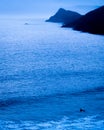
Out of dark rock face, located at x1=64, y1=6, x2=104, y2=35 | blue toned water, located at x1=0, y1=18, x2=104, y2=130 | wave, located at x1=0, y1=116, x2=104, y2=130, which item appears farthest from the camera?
dark rock face, located at x1=64, y1=6, x2=104, y2=35

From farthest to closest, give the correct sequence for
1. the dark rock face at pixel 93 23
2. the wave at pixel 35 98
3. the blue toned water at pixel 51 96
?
the dark rock face at pixel 93 23
the wave at pixel 35 98
the blue toned water at pixel 51 96

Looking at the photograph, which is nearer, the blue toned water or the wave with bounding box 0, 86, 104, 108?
the blue toned water

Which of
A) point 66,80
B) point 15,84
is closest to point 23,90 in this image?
point 15,84

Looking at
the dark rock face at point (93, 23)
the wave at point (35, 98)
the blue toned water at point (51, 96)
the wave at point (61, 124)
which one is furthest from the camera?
the dark rock face at point (93, 23)

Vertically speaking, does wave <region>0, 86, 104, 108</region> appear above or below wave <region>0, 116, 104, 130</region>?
above

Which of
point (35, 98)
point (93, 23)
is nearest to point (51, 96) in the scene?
point (35, 98)

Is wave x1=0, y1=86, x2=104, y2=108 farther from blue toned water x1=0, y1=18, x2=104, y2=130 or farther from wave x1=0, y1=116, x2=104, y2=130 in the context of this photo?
wave x1=0, y1=116, x2=104, y2=130

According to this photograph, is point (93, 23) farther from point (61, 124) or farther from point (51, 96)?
point (61, 124)

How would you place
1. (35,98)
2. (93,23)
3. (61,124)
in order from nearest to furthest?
(61,124)
(35,98)
(93,23)

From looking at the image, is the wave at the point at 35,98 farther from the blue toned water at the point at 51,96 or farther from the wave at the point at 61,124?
the wave at the point at 61,124

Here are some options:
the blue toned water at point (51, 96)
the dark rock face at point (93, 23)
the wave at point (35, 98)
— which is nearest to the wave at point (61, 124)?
the blue toned water at point (51, 96)

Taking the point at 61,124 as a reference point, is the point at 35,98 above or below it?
above

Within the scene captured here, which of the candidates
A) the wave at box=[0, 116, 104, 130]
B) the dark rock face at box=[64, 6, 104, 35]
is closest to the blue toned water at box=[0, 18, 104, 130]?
the wave at box=[0, 116, 104, 130]
